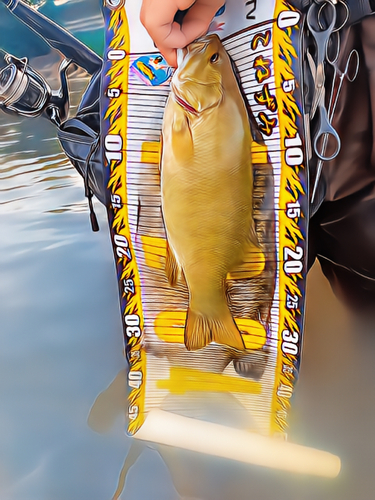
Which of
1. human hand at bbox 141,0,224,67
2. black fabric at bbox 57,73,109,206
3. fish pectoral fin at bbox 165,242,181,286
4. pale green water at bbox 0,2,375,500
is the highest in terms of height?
human hand at bbox 141,0,224,67

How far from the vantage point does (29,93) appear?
90cm

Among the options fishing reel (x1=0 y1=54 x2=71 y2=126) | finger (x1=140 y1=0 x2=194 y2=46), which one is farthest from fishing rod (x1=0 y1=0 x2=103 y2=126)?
finger (x1=140 y1=0 x2=194 y2=46)

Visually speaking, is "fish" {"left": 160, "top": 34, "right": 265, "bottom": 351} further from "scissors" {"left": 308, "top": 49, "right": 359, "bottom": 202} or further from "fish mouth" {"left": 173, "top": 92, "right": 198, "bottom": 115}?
"scissors" {"left": 308, "top": 49, "right": 359, "bottom": 202}

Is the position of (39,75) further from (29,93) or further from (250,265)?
(250,265)

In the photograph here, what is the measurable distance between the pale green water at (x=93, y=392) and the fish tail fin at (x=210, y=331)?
0.44 ft

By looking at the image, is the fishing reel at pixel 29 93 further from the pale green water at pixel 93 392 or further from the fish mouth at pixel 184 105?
the fish mouth at pixel 184 105

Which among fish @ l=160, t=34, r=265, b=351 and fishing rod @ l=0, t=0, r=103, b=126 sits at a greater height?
fishing rod @ l=0, t=0, r=103, b=126

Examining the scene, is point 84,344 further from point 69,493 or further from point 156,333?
point 69,493

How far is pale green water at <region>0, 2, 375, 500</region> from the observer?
2.16 ft

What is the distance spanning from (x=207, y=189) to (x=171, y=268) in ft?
0.46

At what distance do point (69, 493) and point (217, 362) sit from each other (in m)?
0.29

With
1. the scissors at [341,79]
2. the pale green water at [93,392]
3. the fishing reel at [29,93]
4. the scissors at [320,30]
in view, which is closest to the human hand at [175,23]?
the scissors at [320,30]

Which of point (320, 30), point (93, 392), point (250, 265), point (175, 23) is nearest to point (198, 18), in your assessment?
point (175, 23)

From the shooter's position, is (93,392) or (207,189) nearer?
(207,189)
